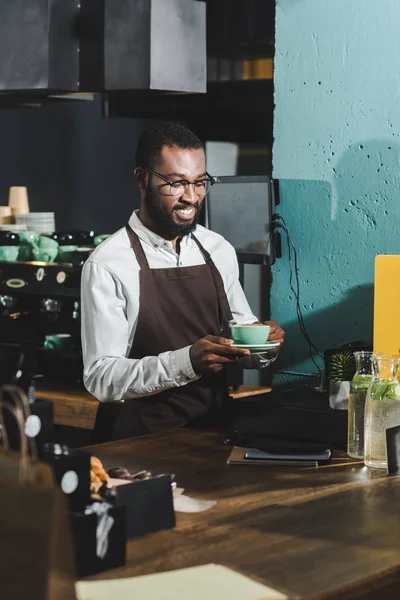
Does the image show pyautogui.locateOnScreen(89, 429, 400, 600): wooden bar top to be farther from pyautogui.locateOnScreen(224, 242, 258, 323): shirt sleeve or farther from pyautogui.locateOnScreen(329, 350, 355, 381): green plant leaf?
pyautogui.locateOnScreen(224, 242, 258, 323): shirt sleeve

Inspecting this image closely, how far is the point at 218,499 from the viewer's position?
2.09 metres

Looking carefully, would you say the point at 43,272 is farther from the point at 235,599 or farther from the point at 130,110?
the point at 235,599

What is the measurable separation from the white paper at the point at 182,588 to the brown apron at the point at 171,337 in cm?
140

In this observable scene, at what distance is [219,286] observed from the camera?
3271mm

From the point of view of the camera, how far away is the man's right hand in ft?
8.70

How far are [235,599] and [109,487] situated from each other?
310 millimetres

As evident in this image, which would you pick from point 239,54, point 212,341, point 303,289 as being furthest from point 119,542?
point 239,54

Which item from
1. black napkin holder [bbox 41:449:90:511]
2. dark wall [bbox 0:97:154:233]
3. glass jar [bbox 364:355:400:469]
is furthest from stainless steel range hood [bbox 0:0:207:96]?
black napkin holder [bbox 41:449:90:511]

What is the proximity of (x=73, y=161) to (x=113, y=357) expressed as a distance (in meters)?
3.78

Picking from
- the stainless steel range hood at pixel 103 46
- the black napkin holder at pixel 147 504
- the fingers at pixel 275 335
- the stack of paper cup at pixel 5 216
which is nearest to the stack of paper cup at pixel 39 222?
the stack of paper cup at pixel 5 216

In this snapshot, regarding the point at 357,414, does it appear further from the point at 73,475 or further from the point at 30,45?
the point at 30,45

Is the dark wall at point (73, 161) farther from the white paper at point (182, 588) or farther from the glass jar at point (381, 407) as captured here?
the white paper at point (182, 588)

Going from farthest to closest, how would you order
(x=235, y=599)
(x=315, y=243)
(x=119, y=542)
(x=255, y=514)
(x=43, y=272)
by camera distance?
(x=43, y=272) < (x=315, y=243) < (x=255, y=514) < (x=119, y=542) < (x=235, y=599)

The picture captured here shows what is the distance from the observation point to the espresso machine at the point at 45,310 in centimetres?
459
